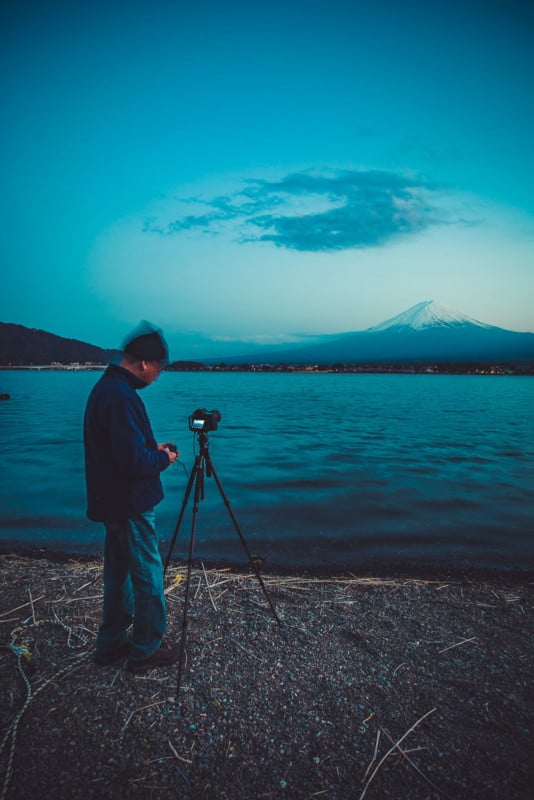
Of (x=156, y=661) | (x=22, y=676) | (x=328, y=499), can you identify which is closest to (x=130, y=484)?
(x=156, y=661)

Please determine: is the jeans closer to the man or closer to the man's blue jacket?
the man

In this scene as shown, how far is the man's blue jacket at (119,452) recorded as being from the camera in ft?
9.52

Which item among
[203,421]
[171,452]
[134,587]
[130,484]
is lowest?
[134,587]

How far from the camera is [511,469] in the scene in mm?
14383

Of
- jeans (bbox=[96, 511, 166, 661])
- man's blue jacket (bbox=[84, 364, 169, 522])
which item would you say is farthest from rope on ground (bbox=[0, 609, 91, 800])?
man's blue jacket (bbox=[84, 364, 169, 522])

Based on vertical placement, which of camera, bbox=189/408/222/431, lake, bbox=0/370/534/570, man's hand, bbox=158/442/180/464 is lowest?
lake, bbox=0/370/534/570

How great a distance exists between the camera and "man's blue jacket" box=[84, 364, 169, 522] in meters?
2.90

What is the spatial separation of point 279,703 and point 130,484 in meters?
2.01

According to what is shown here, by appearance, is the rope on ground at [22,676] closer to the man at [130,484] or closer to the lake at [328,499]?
the man at [130,484]

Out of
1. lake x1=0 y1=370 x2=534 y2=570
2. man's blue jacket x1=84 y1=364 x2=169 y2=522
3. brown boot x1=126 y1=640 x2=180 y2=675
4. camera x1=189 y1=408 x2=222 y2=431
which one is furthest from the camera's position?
lake x1=0 y1=370 x2=534 y2=570

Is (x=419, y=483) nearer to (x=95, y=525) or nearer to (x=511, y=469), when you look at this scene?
(x=511, y=469)

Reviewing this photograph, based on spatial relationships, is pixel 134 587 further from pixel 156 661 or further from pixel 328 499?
pixel 328 499

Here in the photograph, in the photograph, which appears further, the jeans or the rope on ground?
the jeans

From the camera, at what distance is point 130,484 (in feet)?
10.0
